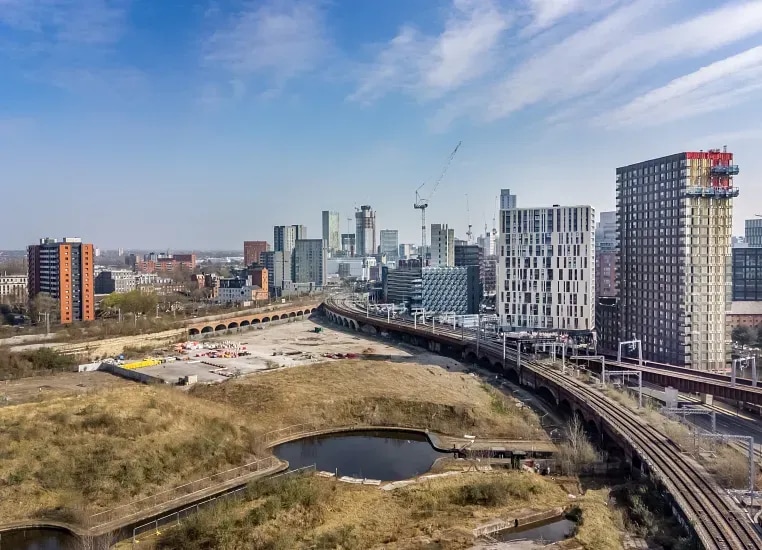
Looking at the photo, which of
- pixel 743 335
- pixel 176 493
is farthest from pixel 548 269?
pixel 176 493

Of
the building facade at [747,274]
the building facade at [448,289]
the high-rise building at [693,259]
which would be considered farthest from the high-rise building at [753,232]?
→ the high-rise building at [693,259]

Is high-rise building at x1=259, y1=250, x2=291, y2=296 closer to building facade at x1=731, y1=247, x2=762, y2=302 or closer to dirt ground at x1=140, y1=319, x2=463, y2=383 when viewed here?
dirt ground at x1=140, y1=319, x2=463, y2=383

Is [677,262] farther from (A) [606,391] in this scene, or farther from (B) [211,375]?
(B) [211,375]

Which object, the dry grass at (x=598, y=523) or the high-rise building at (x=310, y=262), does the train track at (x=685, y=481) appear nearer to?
the dry grass at (x=598, y=523)

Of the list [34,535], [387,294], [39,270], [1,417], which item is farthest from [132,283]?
[34,535]

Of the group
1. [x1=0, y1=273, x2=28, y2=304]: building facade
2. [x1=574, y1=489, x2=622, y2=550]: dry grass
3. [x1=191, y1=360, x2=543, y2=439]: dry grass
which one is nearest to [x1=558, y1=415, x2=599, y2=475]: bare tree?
[x1=574, y1=489, x2=622, y2=550]: dry grass

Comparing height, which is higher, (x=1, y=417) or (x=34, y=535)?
(x=1, y=417)

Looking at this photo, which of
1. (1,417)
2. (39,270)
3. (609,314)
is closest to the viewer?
(1,417)
